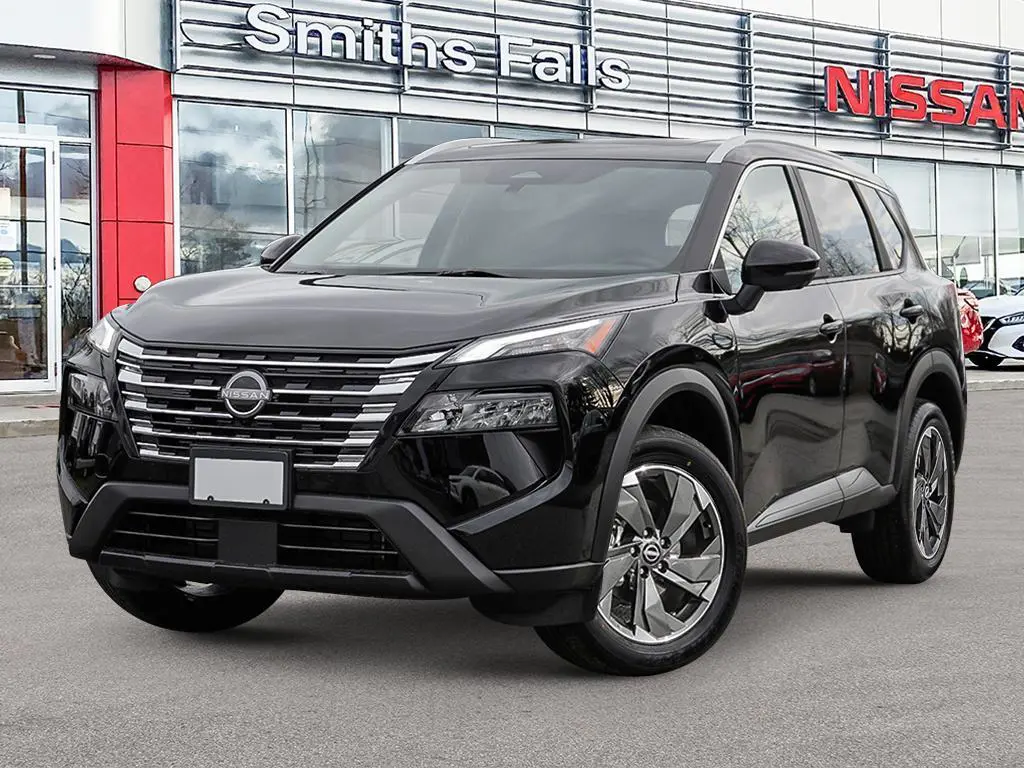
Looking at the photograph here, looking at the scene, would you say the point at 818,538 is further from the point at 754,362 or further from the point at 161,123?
the point at 161,123

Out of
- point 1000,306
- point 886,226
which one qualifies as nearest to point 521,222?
point 886,226

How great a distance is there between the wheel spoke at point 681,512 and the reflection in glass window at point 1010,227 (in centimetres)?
2793

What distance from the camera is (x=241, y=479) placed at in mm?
4879

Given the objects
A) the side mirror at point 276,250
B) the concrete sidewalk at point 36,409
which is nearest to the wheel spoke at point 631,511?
the side mirror at point 276,250

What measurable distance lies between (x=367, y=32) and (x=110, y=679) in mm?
17702

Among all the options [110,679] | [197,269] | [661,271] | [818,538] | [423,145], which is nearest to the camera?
[110,679]

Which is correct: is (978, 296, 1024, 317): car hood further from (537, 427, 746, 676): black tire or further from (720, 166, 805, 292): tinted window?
(537, 427, 746, 676): black tire

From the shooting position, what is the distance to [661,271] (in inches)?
224

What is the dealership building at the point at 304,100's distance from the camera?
64.3 feet

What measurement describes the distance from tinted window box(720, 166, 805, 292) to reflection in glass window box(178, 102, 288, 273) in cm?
1516

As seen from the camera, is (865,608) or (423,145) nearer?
(865,608)

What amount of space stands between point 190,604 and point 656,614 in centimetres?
163

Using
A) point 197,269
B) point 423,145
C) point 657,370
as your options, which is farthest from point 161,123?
point 657,370

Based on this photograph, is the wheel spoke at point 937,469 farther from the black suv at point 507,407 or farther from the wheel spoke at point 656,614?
the wheel spoke at point 656,614
